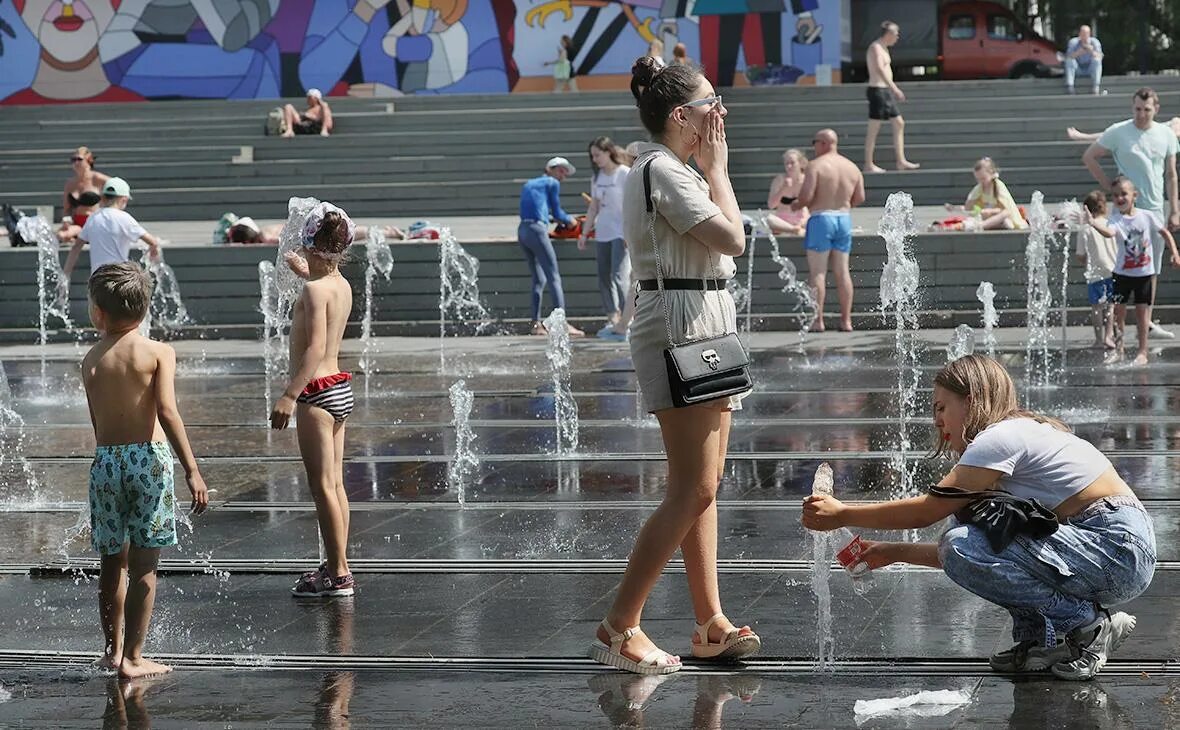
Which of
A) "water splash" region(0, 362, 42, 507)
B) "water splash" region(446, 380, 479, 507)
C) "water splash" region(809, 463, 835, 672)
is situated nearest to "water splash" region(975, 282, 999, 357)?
"water splash" region(446, 380, 479, 507)

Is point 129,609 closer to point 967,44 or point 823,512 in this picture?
point 823,512

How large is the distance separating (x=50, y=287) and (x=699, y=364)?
14.5m

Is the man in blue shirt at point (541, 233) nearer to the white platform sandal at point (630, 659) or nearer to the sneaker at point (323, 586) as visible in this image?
the sneaker at point (323, 586)

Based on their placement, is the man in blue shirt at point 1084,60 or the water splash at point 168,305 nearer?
the water splash at point 168,305

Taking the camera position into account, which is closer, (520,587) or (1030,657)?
A: (1030,657)

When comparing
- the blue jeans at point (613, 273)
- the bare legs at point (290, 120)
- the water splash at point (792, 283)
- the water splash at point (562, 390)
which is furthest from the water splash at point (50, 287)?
the bare legs at point (290, 120)

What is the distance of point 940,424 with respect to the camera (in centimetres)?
547

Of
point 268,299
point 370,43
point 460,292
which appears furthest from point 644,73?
point 370,43

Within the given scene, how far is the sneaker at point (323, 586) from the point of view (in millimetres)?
6922

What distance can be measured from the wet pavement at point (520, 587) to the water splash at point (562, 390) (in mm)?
99

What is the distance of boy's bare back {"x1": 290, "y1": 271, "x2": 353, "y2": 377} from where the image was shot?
6.86 meters

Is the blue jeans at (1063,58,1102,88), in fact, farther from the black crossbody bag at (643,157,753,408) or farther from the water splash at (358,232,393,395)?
the black crossbody bag at (643,157,753,408)

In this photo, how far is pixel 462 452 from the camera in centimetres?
1054

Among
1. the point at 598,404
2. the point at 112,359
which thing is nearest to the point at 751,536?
A: the point at 112,359
